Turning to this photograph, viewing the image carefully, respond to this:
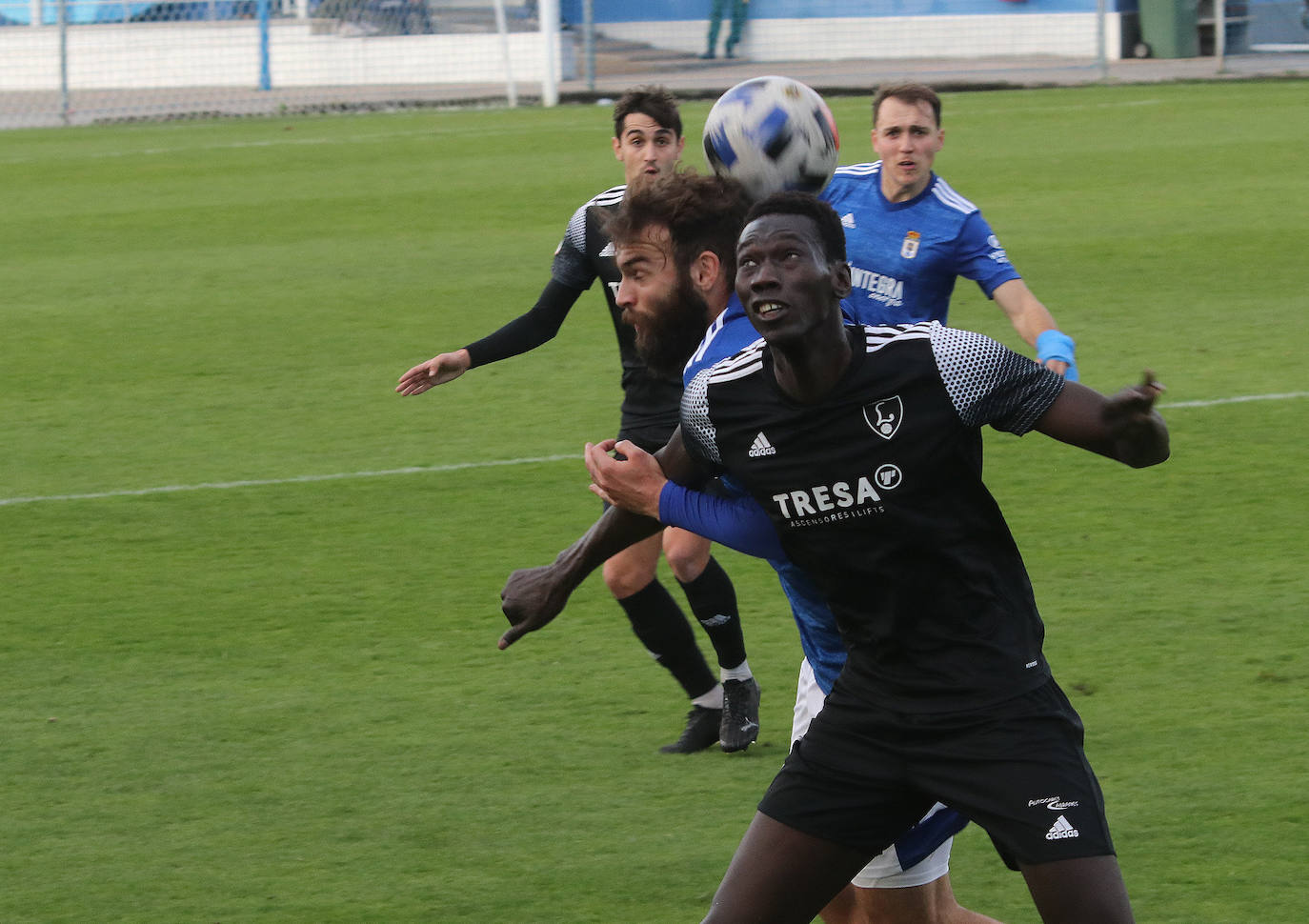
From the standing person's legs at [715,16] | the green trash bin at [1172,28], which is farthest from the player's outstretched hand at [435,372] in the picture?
the standing person's legs at [715,16]

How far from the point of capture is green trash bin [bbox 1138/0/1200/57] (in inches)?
1061

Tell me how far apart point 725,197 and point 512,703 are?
2.57 m

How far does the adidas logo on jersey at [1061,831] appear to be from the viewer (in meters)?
3.24

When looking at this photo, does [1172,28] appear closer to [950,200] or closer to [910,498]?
[950,200]

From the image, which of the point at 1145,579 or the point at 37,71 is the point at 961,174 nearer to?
the point at 1145,579

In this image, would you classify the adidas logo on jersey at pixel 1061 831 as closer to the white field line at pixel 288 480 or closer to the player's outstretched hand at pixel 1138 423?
the player's outstretched hand at pixel 1138 423

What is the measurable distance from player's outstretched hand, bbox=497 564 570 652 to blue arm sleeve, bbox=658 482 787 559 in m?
0.31

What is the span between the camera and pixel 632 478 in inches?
140

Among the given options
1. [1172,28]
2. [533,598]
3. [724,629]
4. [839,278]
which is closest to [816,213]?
[839,278]

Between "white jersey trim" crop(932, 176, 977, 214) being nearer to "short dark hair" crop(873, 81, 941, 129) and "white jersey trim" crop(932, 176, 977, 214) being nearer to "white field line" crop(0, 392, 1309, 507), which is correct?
"short dark hair" crop(873, 81, 941, 129)

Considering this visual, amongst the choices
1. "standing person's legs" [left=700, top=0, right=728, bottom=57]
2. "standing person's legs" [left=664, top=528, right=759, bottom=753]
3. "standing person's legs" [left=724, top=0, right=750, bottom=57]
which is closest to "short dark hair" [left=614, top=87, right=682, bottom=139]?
"standing person's legs" [left=664, top=528, right=759, bottom=753]

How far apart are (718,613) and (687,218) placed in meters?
2.15

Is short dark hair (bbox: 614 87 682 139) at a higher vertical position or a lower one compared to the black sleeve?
higher

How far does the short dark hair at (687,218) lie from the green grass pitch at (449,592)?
1.69m
